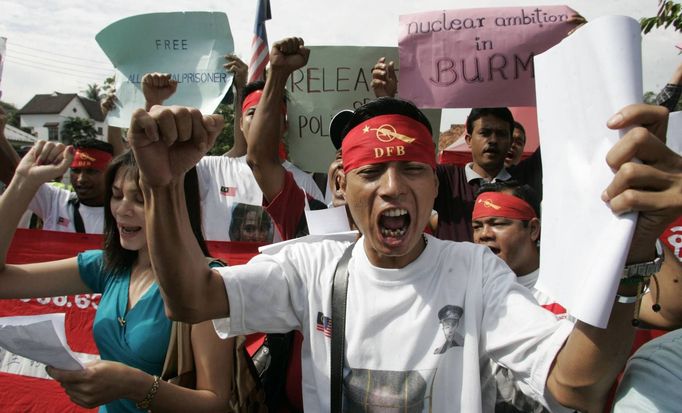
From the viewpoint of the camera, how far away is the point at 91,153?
218 inches

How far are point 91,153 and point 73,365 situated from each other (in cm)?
397

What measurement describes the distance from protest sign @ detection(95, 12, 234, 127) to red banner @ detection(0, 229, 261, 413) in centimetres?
141

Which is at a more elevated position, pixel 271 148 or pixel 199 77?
pixel 199 77

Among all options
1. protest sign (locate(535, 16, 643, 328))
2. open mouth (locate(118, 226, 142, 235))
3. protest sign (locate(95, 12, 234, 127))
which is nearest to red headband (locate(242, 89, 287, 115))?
protest sign (locate(95, 12, 234, 127))

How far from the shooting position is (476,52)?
4.52 metres

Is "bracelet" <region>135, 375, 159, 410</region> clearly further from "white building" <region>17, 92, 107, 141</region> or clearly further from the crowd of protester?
"white building" <region>17, 92, 107, 141</region>

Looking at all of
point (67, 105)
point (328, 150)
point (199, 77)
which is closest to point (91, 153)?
point (199, 77)

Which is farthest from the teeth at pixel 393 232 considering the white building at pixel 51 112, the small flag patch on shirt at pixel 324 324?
Answer: the white building at pixel 51 112

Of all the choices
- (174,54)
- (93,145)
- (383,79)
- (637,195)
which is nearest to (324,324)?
(637,195)

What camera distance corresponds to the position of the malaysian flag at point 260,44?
15.7ft

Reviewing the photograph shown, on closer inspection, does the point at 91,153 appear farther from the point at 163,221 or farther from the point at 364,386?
the point at 364,386

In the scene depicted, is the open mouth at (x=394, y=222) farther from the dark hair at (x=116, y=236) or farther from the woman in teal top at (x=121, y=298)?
the dark hair at (x=116, y=236)

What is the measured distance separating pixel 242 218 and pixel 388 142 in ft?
8.50

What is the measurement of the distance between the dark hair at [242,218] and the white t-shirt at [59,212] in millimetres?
1389
